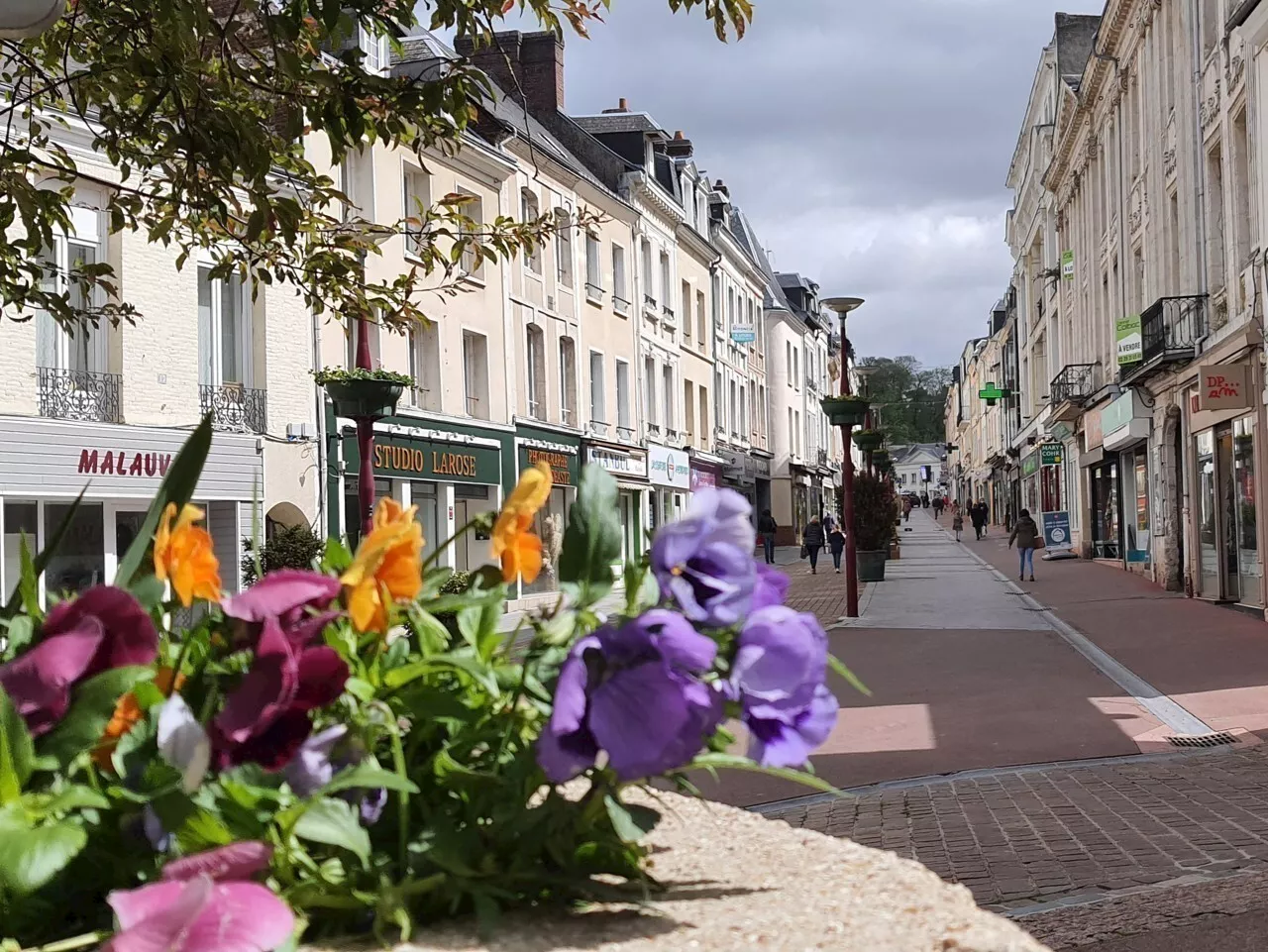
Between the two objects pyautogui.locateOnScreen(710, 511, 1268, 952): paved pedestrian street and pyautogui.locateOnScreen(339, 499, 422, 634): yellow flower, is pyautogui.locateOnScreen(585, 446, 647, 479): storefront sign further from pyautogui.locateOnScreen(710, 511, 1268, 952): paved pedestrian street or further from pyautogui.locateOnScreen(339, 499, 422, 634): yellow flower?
pyautogui.locateOnScreen(339, 499, 422, 634): yellow flower

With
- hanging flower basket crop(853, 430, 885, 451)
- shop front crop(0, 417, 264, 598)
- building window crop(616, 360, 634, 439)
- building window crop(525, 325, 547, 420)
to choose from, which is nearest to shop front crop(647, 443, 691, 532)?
building window crop(616, 360, 634, 439)

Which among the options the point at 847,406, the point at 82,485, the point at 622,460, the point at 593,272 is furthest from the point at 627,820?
the point at 622,460

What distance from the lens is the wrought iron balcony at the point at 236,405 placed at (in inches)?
707

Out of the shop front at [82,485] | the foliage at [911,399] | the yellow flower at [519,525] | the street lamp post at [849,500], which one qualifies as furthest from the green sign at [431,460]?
the foliage at [911,399]

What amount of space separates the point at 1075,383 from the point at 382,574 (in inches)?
1448

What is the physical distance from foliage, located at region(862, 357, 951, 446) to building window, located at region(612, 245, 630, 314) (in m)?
108

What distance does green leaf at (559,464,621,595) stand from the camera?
43.9 inches

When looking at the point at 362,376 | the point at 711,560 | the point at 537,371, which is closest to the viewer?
the point at 711,560

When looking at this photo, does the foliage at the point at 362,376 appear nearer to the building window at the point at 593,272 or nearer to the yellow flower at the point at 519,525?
the yellow flower at the point at 519,525

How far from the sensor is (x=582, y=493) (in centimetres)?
113

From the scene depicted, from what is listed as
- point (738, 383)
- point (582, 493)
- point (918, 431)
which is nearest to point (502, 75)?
point (738, 383)

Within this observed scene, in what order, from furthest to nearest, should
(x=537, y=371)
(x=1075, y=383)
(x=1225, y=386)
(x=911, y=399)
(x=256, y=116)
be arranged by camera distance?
(x=911, y=399), (x=1075, y=383), (x=537, y=371), (x=1225, y=386), (x=256, y=116)

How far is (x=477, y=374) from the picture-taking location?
2598 centimetres

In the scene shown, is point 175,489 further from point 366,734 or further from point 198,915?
point 198,915
